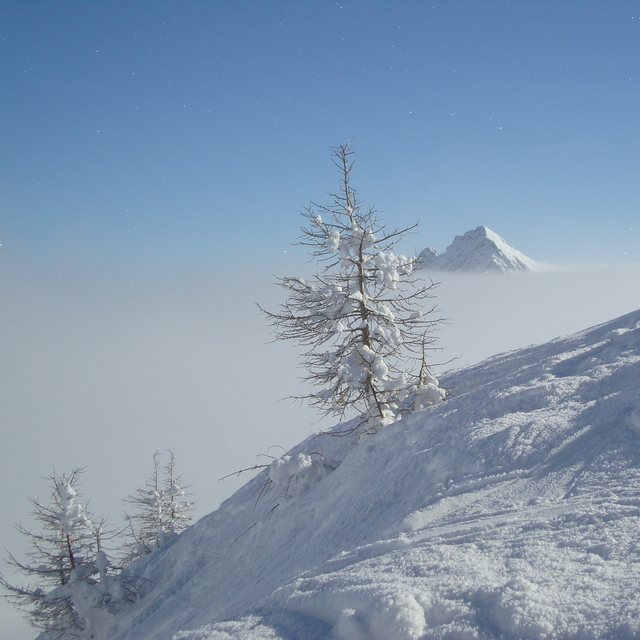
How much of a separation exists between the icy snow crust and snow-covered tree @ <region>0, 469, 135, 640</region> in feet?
7.81

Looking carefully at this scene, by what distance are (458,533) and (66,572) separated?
17.6 meters

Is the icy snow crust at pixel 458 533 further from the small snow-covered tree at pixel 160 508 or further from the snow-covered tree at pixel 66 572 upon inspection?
the small snow-covered tree at pixel 160 508

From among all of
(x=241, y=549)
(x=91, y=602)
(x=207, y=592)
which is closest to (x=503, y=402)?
(x=241, y=549)

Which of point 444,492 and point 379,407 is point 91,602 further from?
point 444,492

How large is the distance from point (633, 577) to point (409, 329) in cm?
837

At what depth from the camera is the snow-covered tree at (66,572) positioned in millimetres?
11195

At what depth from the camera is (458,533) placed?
12.4 ft

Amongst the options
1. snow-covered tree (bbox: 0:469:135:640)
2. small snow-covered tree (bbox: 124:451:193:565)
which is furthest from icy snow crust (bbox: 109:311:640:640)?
small snow-covered tree (bbox: 124:451:193:565)

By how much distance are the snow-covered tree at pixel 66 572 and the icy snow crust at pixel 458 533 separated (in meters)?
2.38

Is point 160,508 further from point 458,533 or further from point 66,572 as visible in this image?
point 458,533

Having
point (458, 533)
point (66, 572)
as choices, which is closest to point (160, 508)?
point (66, 572)

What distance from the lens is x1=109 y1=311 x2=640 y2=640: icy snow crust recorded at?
258 centimetres

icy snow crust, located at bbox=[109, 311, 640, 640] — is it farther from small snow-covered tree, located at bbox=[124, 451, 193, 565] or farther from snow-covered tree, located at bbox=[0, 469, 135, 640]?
small snow-covered tree, located at bbox=[124, 451, 193, 565]

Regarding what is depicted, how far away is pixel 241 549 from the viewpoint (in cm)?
805
